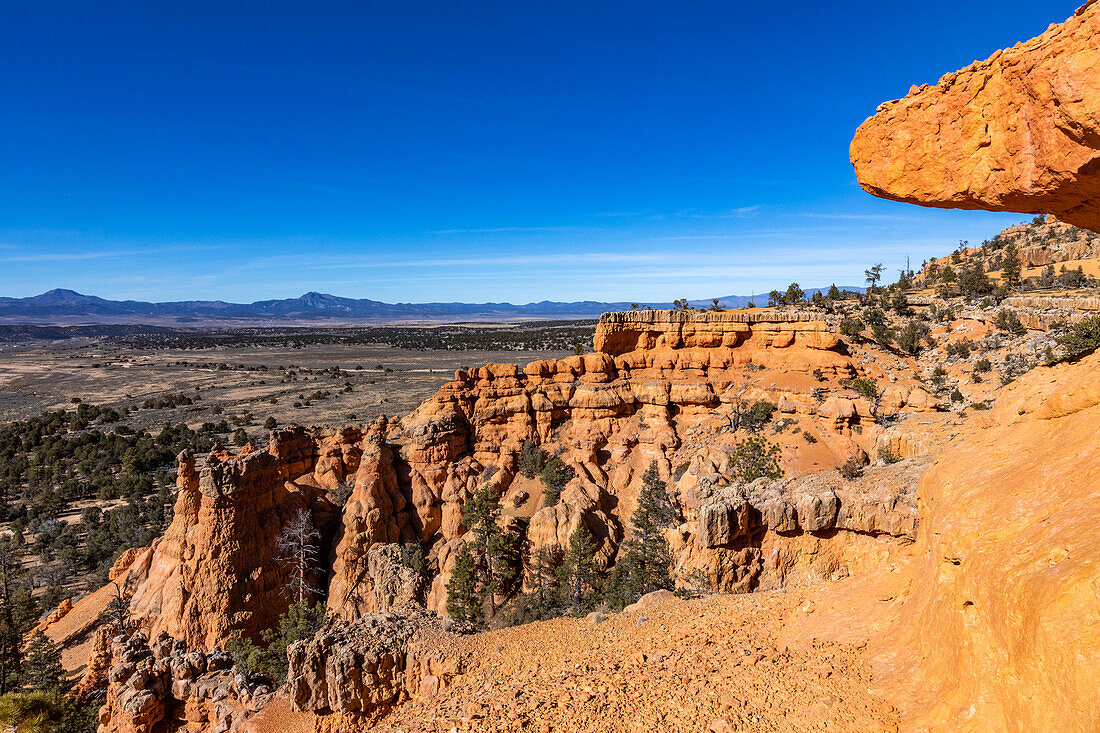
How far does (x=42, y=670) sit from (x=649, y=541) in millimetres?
24580

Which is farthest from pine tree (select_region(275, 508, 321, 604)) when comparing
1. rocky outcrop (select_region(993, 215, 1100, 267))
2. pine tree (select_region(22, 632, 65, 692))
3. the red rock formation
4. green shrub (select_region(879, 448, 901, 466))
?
rocky outcrop (select_region(993, 215, 1100, 267))

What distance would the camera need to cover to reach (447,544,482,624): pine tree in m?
20.8

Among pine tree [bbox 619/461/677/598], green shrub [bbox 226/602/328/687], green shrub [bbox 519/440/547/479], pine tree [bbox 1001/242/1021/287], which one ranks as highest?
pine tree [bbox 1001/242/1021/287]

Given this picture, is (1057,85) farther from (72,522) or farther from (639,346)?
(72,522)

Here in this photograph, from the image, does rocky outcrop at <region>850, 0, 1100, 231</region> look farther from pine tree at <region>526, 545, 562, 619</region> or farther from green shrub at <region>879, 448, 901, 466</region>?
pine tree at <region>526, 545, 562, 619</region>

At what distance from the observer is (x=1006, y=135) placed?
Answer: 22.5 feet

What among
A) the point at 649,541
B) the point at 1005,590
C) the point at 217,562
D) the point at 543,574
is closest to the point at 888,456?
the point at 649,541

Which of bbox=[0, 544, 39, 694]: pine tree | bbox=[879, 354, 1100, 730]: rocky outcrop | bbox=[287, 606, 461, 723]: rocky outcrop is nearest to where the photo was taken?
bbox=[879, 354, 1100, 730]: rocky outcrop

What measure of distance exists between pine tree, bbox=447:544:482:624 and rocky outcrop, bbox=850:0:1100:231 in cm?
1980

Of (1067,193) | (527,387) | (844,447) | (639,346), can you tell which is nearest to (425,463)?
(527,387)

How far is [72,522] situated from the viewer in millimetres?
38344

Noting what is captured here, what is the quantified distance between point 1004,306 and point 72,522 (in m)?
73.8

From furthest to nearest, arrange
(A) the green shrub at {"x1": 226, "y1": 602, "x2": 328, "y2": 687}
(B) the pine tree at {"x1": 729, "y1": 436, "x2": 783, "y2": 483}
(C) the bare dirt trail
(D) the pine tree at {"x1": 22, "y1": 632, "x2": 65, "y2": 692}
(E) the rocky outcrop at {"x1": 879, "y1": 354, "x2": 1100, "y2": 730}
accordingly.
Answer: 1. (B) the pine tree at {"x1": 729, "y1": 436, "x2": 783, "y2": 483}
2. (D) the pine tree at {"x1": 22, "y1": 632, "x2": 65, "y2": 692}
3. (A) the green shrub at {"x1": 226, "y1": 602, "x2": 328, "y2": 687}
4. (C) the bare dirt trail
5. (E) the rocky outcrop at {"x1": 879, "y1": 354, "x2": 1100, "y2": 730}

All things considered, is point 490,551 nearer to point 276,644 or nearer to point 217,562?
point 276,644
